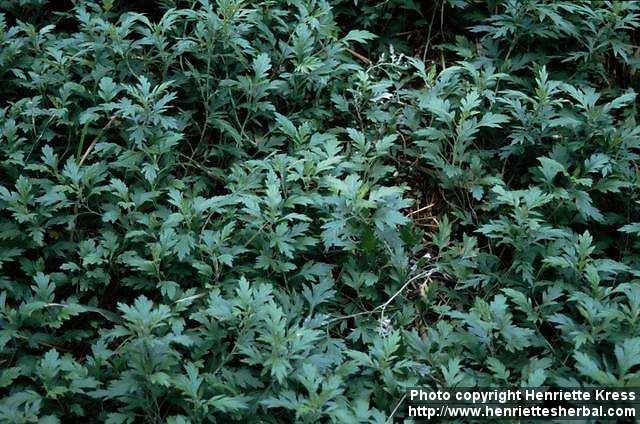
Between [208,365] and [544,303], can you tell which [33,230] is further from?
[544,303]

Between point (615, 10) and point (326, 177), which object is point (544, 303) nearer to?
point (326, 177)

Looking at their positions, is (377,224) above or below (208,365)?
above

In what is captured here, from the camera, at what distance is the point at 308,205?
4.09 m

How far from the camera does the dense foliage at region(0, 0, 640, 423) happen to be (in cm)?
350

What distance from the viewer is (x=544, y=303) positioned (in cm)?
372

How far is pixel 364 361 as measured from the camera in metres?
3.53

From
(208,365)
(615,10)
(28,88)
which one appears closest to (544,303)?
(208,365)

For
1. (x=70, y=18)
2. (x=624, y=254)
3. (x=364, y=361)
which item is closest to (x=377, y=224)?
(x=364, y=361)

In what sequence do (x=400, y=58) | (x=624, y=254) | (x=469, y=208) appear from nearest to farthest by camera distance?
(x=624, y=254) → (x=469, y=208) → (x=400, y=58)

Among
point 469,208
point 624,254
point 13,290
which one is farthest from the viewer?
point 469,208

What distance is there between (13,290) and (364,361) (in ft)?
5.84

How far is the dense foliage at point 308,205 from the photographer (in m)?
3.50

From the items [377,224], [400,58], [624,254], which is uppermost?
[400,58]

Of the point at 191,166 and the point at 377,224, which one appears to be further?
the point at 191,166
